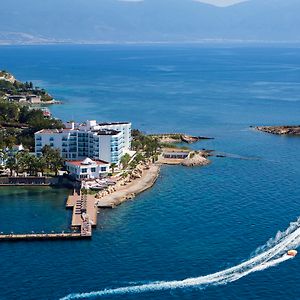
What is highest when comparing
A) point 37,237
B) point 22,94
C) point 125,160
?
point 22,94

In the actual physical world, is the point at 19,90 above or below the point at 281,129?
above

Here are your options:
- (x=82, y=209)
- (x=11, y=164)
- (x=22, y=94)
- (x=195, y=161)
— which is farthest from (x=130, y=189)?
(x=22, y=94)

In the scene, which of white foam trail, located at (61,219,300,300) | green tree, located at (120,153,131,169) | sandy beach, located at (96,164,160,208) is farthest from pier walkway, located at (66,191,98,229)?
white foam trail, located at (61,219,300,300)

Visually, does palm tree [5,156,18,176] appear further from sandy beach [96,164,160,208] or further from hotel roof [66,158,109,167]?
sandy beach [96,164,160,208]

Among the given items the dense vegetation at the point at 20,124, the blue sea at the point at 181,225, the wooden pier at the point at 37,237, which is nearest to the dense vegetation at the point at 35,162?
the blue sea at the point at 181,225

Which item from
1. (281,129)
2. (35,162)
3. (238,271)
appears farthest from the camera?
(281,129)

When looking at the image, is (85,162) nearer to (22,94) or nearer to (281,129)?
(281,129)

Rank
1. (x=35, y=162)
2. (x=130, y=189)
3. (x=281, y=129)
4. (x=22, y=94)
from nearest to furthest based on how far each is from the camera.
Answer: (x=130, y=189), (x=35, y=162), (x=281, y=129), (x=22, y=94)
